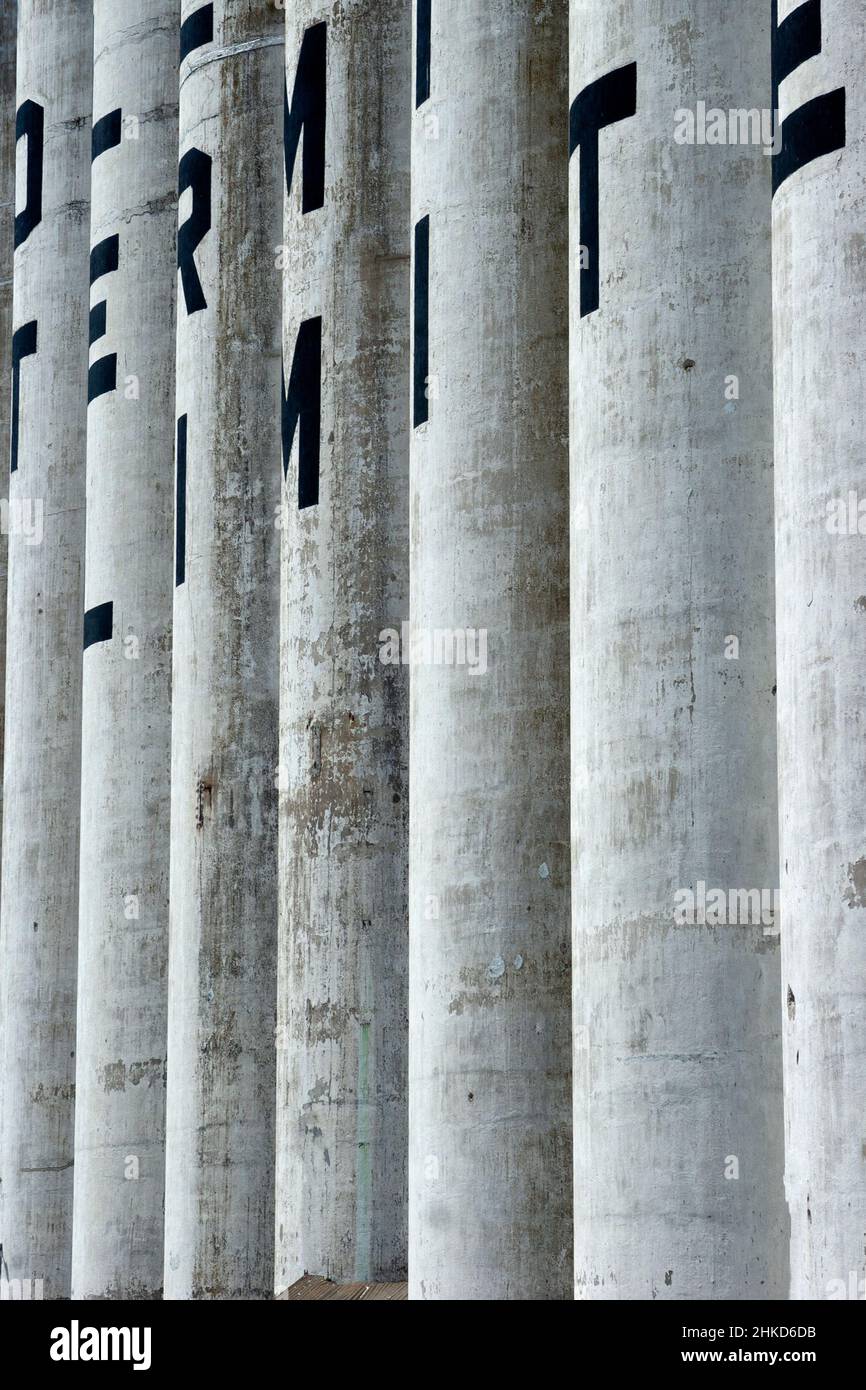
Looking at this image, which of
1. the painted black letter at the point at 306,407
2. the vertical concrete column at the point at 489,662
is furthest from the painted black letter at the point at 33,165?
the vertical concrete column at the point at 489,662

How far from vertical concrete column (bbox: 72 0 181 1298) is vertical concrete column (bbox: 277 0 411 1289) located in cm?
412

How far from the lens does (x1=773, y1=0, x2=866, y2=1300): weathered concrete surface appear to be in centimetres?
1363

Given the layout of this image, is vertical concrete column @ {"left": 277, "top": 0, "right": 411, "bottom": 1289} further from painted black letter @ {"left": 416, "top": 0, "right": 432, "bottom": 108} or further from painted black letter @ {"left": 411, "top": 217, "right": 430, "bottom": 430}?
painted black letter @ {"left": 416, "top": 0, "right": 432, "bottom": 108}

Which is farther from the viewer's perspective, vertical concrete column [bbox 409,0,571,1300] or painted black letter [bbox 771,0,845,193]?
vertical concrete column [bbox 409,0,571,1300]

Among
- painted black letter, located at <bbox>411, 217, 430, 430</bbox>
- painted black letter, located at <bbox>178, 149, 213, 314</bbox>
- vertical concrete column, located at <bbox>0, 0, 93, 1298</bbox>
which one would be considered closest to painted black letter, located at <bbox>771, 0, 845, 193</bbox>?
painted black letter, located at <bbox>411, 217, 430, 430</bbox>

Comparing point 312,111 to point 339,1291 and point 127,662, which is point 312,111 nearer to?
point 127,662

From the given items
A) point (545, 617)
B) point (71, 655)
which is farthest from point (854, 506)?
point (71, 655)

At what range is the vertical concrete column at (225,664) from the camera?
22.7 metres

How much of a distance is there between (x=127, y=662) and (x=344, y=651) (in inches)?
204

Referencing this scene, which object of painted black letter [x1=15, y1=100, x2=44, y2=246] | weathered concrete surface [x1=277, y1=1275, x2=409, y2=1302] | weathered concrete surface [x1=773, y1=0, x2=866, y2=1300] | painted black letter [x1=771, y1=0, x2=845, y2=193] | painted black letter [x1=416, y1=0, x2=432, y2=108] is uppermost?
painted black letter [x1=15, y1=100, x2=44, y2=246]

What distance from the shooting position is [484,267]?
1919 centimetres

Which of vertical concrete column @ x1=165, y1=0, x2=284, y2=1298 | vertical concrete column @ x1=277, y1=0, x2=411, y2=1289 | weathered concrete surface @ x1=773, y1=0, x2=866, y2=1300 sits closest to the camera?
weathered concrete surface @ x1=773, y1=0, x2=866, y2=1300

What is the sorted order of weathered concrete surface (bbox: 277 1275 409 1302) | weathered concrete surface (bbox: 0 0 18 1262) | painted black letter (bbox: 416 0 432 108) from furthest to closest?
weathered concrete surface (bbox: 0 0 18 1262) → painted black letter (bbox: 416 0 432 108) → weathered concrete surface (bbox: 277 1275 409 1302)
